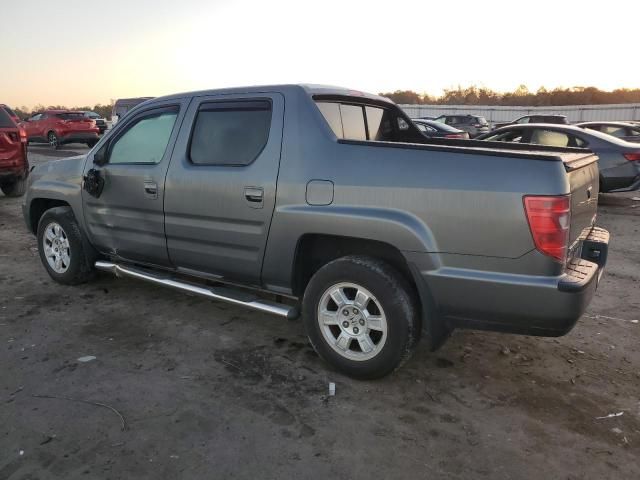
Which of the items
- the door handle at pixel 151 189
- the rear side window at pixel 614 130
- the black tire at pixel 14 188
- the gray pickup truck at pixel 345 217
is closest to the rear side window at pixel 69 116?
the black tire at pixel 14 188

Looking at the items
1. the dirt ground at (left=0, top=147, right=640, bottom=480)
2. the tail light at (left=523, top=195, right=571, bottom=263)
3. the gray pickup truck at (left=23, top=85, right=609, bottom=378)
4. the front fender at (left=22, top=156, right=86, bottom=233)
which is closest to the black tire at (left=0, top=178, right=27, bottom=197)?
the front fender at (left=22, top=156, right=86, bottom=233)

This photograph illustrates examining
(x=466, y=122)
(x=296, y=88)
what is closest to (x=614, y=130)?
(x=466, y=122)

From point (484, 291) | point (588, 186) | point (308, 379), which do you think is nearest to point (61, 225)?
point (308, 379)

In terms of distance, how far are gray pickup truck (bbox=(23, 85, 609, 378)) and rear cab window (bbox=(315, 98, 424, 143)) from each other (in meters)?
0.02

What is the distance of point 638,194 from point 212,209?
36.8 ft

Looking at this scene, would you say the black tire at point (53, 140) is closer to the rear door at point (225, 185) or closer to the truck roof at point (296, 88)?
the truck roof at point (296, 88)

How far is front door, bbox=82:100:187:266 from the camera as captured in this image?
4.26 meters

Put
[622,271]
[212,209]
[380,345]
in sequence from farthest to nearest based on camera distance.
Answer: [622,271] < [212,209] < [380,345]

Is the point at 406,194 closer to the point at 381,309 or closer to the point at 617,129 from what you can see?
the point at 381,309

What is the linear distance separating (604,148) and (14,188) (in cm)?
1152

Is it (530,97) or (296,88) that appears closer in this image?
(296,88)

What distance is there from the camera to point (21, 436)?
2793 millimetres

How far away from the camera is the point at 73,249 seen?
5.04 meters

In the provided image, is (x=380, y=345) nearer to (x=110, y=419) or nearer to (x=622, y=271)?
(x=110, y=419)
